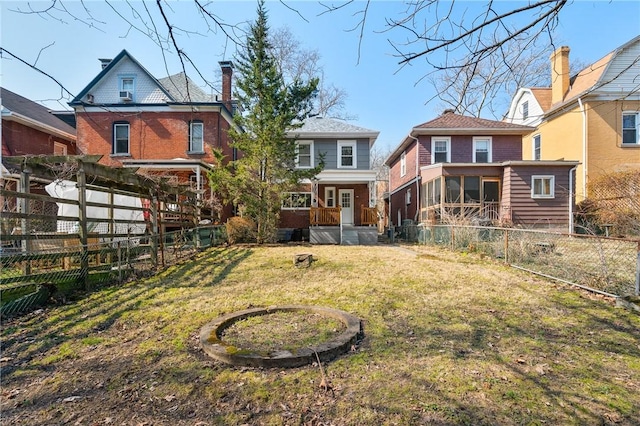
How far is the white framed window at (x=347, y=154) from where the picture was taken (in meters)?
17.7

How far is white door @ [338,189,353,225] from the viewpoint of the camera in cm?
1857

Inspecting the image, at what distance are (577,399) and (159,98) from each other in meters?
20.2

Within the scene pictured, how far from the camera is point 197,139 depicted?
58.5 ft

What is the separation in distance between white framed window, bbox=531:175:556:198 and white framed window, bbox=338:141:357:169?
28.1ft

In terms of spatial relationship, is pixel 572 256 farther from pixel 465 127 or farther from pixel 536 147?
pixel 536 147

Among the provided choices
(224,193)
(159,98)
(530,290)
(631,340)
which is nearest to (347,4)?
(631,340)

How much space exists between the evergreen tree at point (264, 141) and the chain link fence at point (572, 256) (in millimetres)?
7528

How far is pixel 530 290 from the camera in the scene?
620cm

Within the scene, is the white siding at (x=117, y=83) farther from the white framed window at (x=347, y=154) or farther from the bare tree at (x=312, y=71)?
the white framed window at (x=347, y=154)

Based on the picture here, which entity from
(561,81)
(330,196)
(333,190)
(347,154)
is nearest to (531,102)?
(561,81)

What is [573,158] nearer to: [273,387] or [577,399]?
[577,399]

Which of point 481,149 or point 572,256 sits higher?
point 481,149

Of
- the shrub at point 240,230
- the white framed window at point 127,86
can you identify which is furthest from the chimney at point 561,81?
the white framed window at point 127,86

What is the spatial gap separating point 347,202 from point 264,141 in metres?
7.19
